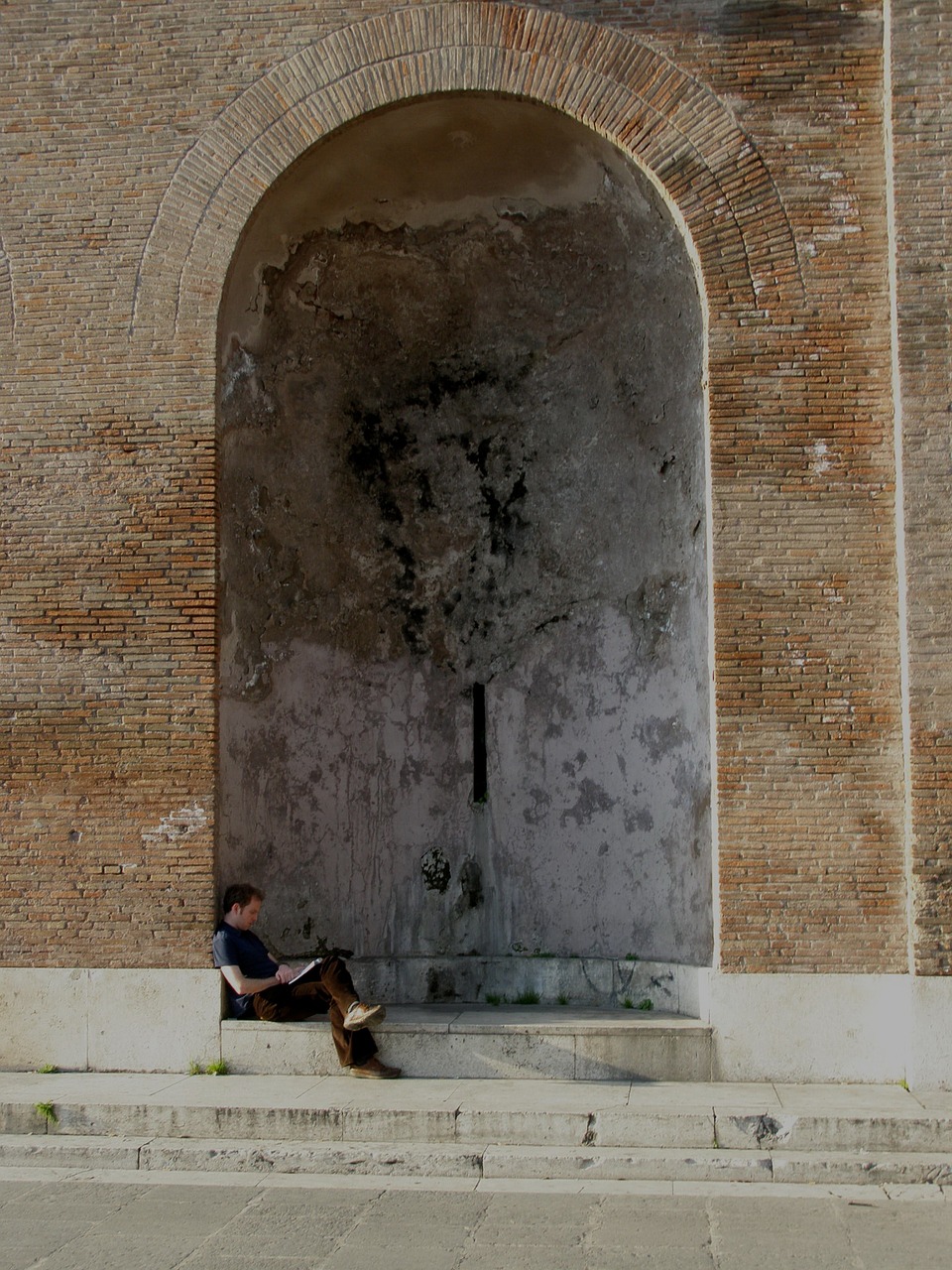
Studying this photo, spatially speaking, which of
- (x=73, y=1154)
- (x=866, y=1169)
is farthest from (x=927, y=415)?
(x=73, y=1154)

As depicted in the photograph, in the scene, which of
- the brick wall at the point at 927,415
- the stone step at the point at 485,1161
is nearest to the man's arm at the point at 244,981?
the stone step at the point at 485,1161

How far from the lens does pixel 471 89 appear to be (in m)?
8.97

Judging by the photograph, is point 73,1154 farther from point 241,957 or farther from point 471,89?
point 471,89

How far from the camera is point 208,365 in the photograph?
8.98m

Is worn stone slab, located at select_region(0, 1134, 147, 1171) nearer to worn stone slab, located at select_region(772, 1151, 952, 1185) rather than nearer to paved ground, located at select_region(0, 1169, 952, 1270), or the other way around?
paved ground, located at select_region(0, 1169, 952, 1270)

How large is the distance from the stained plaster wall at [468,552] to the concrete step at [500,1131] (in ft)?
6.76

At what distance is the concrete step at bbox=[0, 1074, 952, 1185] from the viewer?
6.90 meters

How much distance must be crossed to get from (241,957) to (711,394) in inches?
174

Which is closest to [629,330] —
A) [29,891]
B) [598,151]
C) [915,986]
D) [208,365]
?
[598,151]

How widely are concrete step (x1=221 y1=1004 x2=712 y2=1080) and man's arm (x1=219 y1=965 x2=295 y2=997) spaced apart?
22cm

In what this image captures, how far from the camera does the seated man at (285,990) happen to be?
8180 millimetres

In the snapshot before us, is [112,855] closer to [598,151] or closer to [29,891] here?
[29,891]

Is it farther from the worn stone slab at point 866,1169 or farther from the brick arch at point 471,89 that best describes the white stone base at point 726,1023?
the brick arch at point 471,89

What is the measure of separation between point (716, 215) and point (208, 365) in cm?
329
